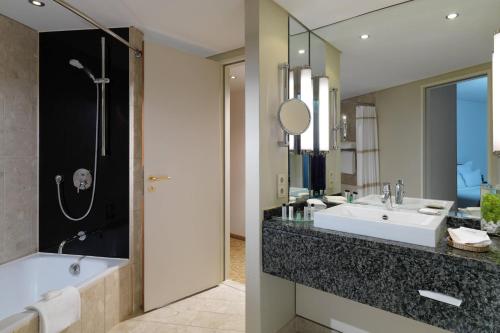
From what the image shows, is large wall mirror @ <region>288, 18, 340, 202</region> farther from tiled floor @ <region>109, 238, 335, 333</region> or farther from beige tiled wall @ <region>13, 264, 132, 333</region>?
beige tiled wall @ <region>13, 264, 132, 333</region>

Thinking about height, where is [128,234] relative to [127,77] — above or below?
below

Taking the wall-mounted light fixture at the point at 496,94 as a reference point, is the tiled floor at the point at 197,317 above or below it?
below

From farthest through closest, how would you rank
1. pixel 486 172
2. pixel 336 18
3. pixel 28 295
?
pixel 28 295, pixel 336 18, pixel 486 172

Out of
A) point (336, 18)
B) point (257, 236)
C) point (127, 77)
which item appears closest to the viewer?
point (257, 236)

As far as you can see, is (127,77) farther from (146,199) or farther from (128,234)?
(128,234)

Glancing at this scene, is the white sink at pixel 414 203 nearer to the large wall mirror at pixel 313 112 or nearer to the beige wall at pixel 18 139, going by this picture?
the large wall mirror at pixel 313 112

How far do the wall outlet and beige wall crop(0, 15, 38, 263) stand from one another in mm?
2092

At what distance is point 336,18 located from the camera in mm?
2012

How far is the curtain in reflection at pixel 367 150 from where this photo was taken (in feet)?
6.57

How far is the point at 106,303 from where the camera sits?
2086mm

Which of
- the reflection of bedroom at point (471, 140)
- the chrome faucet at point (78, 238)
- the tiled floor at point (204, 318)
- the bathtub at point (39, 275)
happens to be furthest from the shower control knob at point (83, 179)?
the reflection of bedroom at point (471, 140)

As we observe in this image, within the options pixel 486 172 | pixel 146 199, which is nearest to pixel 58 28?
pixel 146 199

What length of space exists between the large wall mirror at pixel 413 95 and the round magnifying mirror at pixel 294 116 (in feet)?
0.74

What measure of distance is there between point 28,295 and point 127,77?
1.85 m
